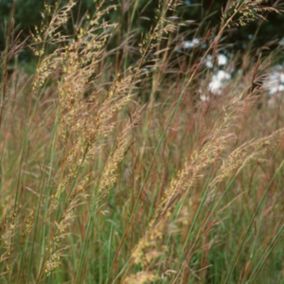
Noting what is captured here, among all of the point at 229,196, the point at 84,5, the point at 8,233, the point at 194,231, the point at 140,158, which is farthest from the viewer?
the point at 84,5

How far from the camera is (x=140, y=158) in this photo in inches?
86.1

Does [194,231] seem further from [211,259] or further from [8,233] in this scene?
[211,259]

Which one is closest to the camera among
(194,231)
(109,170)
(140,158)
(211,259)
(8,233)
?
(109,170)

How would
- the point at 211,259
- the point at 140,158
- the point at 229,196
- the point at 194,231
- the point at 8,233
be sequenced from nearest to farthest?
the point at 8,233, the point at 194,231, the point at 140,158, the point at 211,259, the point at 229,196

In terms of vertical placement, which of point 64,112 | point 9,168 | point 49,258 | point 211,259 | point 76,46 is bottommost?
point 211,259

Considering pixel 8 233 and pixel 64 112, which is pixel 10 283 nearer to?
pixel 8 233

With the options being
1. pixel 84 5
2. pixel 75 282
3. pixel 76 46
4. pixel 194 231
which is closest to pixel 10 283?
pixel 75 282

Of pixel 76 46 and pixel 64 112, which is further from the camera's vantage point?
pixel 64 112

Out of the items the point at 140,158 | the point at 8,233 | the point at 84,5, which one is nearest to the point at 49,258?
the point at 8,233

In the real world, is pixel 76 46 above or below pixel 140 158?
above

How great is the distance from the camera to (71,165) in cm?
172

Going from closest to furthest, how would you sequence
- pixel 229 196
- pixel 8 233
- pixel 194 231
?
1. pixel 8 233
2. pixel 194 231
3. pixel 229 196

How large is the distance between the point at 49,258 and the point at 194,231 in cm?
46

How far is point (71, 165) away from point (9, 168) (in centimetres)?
143
